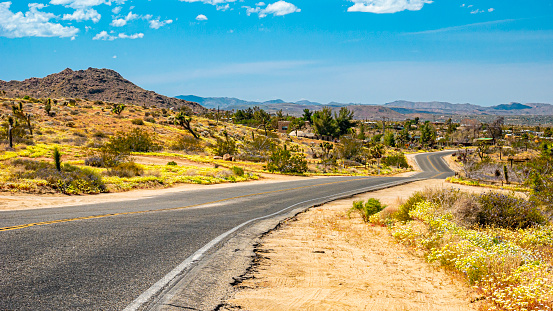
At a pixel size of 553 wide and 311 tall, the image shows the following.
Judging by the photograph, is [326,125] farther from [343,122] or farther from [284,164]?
[284,164]

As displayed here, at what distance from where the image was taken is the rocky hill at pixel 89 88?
5984 inches

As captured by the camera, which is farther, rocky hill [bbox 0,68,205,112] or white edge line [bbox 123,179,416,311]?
rocky hill [bbox 0,68,205,112]

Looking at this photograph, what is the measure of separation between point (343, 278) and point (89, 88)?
181 m

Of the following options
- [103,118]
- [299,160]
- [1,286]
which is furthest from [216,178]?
[103,118]

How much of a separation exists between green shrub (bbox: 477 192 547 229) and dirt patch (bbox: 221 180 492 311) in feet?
13.0

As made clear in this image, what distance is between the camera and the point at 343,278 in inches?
239

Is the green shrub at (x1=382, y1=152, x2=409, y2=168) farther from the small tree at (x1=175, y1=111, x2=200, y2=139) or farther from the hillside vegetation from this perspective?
the small tree at (x1=175, y1=111, x2=200, y2=139)

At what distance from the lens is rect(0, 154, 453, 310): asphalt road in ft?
14.7

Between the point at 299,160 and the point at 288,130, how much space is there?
72.5 m

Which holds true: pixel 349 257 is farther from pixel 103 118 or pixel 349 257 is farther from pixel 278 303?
pixel 103 118

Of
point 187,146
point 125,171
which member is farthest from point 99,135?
point 125,171

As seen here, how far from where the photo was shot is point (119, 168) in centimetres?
2375

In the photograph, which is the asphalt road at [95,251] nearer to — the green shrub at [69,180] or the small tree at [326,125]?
the green shrub at [69,180]

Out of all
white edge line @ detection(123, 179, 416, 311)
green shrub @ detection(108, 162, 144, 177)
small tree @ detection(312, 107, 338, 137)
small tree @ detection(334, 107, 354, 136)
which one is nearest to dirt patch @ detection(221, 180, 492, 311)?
white edge line @ detection(123, 179, 416, 311)
